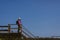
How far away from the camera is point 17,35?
21.8m

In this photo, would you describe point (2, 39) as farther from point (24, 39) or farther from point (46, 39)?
point (46, 39)

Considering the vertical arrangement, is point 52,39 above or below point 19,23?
below

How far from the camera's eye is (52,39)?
112 feet

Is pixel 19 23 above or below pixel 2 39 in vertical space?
above

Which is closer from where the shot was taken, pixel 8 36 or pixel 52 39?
pixel 8 36

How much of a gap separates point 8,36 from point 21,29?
1364mm

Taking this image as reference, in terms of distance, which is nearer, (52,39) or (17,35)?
(17,35)

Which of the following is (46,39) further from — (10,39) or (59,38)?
(10,39)

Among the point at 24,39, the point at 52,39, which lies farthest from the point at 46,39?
the point at 24,39

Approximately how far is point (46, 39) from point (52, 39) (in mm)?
1168

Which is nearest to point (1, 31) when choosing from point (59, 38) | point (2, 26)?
point (2, 26)

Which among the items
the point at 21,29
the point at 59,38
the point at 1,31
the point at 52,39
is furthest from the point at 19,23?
the point at 59,38

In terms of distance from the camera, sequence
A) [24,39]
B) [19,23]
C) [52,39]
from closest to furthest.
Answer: [19,23]
[24,39]
[52,39]

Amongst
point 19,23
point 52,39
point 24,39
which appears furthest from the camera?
point 52,39
